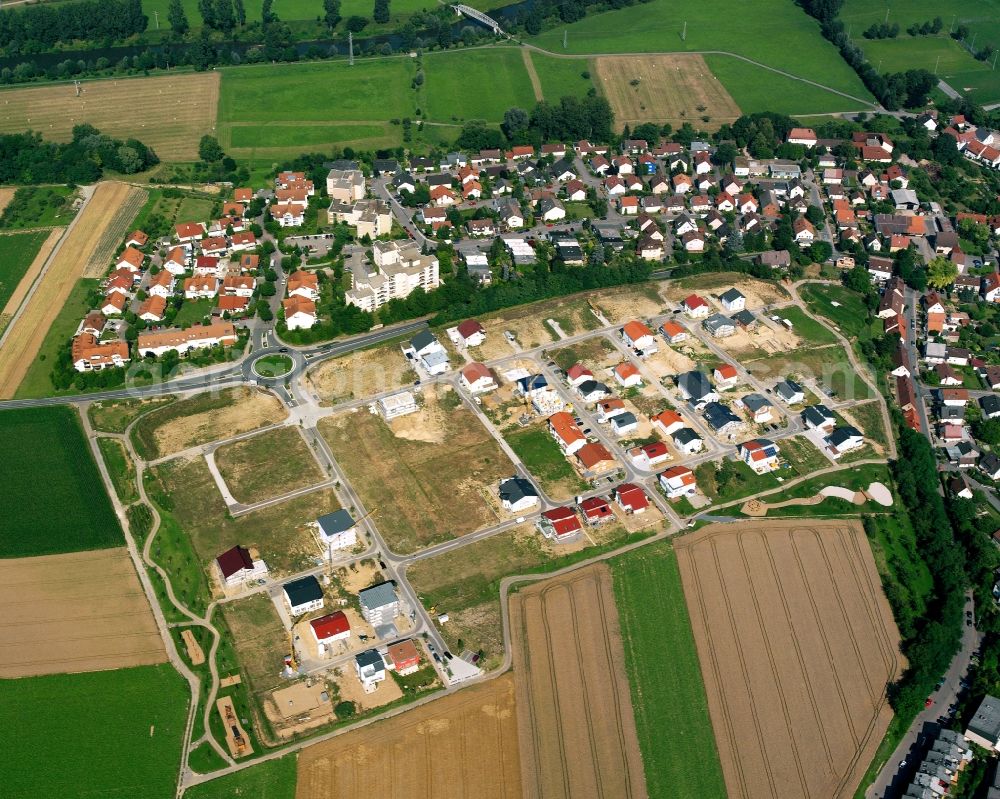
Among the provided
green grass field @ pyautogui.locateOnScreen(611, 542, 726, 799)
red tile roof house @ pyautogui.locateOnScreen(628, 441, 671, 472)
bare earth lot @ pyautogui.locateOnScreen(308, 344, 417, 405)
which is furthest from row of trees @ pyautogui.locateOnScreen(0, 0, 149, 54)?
green grass field @ pyautogui.locateOnScreen(611, 542, 726, 799)

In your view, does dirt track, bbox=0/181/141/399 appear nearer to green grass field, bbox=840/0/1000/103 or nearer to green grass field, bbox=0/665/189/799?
green grass field, bbox=0/665/189/799

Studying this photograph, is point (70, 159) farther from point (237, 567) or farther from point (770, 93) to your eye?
point (770, 93)

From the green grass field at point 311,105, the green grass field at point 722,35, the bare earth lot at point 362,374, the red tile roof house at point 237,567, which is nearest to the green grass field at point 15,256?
the green grass field at point 311,105

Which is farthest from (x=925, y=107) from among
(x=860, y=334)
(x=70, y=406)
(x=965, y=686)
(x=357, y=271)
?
(x=70, y=406)

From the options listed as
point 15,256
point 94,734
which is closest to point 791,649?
point 94,734

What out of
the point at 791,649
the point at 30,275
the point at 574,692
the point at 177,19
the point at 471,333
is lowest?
the point at 574,692
